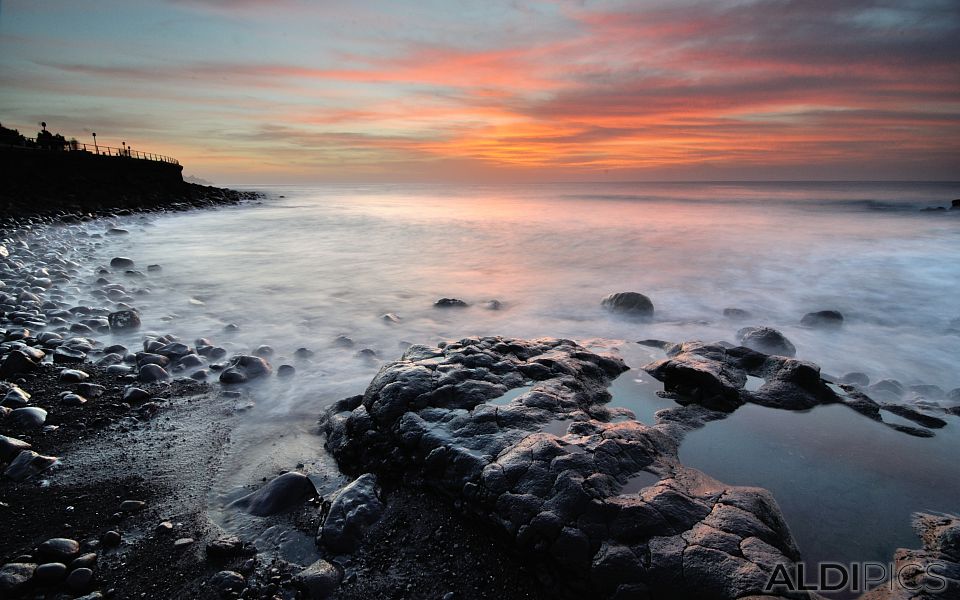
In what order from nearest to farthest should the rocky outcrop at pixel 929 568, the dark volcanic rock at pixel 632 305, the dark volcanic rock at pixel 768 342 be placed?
the rocky outcrop at pixel 929 568
the dark volcanic rock at pixel 768 342
the dark volcanic rock at pixel 632 305

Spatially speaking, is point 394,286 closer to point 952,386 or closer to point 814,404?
point 814,404

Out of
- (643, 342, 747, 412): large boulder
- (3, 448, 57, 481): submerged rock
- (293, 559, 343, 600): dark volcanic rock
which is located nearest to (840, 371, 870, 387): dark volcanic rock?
(643, 342, 747, 412): large boulder

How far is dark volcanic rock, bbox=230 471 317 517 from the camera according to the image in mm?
3014

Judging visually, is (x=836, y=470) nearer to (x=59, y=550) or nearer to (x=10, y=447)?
(x=59, y=550)

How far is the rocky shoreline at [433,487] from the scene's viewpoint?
2.38m

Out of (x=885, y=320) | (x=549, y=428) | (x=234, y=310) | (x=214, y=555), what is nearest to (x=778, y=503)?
(x=549, y=428)

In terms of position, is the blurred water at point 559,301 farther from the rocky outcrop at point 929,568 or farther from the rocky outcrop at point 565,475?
the rocky outcrop at point 565,475

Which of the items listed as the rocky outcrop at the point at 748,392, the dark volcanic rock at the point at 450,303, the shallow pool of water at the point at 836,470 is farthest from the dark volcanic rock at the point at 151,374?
the shallow pool of water at the point at 836,470

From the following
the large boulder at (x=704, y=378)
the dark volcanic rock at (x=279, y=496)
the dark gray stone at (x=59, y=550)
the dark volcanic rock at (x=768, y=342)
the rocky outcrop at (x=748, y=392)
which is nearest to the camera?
the dark gray stone at (x=59, y=550)

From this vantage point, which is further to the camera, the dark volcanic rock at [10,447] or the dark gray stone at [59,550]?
the dark volcanic rock at [10,447]

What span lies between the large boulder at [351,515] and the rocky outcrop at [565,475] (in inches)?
11.8

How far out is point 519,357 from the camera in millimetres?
4633

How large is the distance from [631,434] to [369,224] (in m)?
27.1

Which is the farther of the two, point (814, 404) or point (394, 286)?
point (394, 286)
